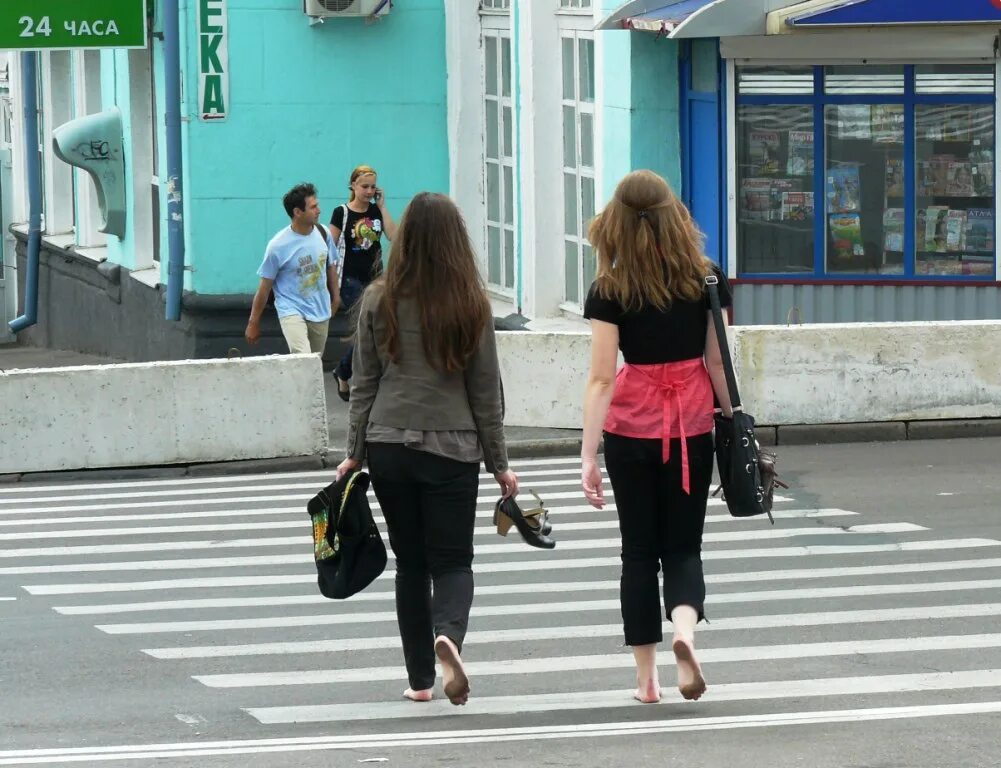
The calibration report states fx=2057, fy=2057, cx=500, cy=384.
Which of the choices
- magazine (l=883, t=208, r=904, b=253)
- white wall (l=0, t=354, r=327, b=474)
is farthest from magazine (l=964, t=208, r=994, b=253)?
white wall (l=0, t=354, r=327, b=474)

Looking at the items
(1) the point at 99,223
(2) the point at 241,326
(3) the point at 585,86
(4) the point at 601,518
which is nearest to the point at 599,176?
Result: (3) the point at 585,86

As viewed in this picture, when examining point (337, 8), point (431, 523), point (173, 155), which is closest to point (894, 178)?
point (337, 8)

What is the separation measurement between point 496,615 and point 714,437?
2076 millimetres

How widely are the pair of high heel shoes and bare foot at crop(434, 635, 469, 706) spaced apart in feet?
1.33

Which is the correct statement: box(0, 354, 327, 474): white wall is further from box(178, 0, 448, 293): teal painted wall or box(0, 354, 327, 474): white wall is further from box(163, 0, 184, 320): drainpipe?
box(178, 0, 448, 293): teal painted wall

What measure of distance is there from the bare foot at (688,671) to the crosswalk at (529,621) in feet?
0.32

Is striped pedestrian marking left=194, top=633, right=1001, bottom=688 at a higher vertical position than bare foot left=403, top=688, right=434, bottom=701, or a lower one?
lower

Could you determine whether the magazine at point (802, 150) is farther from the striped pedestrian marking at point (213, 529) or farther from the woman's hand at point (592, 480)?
the woman's hand at point (592, 480)

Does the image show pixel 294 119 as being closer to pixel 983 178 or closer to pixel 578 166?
pixel 578 166

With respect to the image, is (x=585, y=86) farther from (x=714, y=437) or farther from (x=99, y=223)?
(x=714, y=437)

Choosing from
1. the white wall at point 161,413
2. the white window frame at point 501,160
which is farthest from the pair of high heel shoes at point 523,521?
the white window frame at point 501,160

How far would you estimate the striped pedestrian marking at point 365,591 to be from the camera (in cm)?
900

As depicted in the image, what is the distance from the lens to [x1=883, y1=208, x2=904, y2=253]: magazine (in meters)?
16.2

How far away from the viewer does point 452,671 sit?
6.30m
